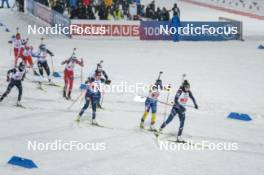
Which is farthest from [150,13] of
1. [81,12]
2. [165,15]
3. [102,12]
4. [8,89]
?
[8,89]

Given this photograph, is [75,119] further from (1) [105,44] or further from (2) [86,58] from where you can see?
(1) [105,44]

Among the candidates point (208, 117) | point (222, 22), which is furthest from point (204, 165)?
point (222, 22)

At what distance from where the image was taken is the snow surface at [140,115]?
1405 centimetres

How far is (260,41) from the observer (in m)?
36.8

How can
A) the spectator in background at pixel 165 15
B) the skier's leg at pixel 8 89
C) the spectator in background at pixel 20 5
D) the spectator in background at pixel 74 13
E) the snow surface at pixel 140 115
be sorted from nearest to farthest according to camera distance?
the snow surface at pixel 140 115 → the skier's leg at pixel 8 89 → the spectator in background at pixel 74 13 → the spectator in background at pixel 165 15 → the spectator in background at pixel 20 5

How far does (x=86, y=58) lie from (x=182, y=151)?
46.3 feet

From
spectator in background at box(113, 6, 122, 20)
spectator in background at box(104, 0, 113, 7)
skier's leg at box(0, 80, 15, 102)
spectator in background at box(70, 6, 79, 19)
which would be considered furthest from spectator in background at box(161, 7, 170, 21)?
skier's leg at box(0, 80, 15, 102)

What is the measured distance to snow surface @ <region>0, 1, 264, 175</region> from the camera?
46.1 feet

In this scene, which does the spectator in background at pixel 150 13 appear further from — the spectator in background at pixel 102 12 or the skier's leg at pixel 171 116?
the skier's leg at pixel 171 116

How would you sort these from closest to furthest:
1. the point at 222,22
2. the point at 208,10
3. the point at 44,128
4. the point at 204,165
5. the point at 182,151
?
the point at 204,165, the point at 182,151, the point at 44,128, the point at 222,22, the point at 208,10

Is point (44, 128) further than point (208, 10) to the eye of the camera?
No

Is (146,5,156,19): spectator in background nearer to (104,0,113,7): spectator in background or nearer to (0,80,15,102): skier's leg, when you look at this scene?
(104,0,113,7): spectator in background

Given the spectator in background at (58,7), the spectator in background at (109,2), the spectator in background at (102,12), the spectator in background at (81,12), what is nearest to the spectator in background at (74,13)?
the spectator in background at (81,12)

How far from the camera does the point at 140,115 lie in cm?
1894
